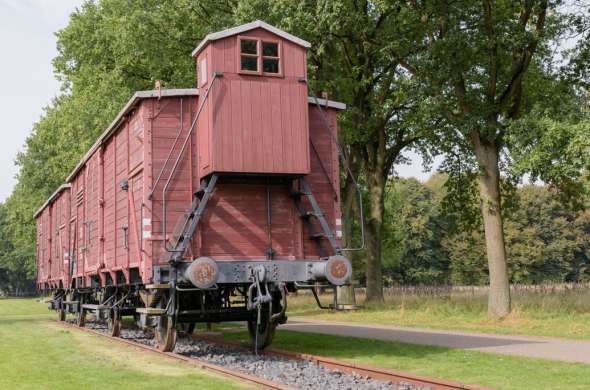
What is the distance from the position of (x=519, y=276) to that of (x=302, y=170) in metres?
56.7

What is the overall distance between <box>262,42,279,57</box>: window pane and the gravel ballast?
559 centimetres

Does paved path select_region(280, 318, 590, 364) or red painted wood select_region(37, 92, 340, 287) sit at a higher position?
red painted wood select_region(37, 92, 340, 287)

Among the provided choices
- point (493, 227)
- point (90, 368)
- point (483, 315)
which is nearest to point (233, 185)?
point (90, 368)

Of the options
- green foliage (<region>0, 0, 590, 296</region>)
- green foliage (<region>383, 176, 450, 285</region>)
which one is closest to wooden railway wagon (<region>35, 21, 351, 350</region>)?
green foliage (<region>0, 0, 590, 296</region>)

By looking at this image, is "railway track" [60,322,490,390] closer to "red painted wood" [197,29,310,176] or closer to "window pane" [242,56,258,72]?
"red painted wood" [197,29,310,176]

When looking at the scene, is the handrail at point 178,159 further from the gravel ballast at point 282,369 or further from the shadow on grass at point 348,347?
the shadow on grass at point 348,347

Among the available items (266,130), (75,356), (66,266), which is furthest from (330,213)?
(66,266)

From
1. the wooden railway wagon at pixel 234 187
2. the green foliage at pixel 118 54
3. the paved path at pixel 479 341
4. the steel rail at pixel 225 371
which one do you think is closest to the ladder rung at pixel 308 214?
the wooden railway wagon at pixel 234 187

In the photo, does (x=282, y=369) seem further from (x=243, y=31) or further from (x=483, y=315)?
(x=483, y=315)

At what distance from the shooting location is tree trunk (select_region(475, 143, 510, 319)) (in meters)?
20.0

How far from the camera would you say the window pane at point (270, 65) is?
1241cm

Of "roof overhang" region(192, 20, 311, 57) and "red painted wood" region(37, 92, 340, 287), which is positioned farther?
"roof overhang" region(192, 20, 311, 57)

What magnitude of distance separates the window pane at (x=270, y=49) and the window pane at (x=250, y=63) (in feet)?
0.97

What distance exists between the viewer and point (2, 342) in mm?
16328
